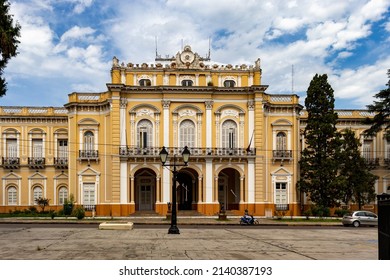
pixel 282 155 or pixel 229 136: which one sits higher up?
pixel 229 136

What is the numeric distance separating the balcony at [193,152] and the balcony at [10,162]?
1208cm

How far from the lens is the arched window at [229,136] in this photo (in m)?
42.0

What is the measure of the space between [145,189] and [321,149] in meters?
15.8

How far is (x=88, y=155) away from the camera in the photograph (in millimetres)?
42062

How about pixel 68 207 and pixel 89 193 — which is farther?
pixel 89 193

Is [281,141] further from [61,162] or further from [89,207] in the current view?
[61,162]

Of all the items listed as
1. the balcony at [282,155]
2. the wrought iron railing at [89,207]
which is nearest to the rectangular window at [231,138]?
the balcony at [282,155]

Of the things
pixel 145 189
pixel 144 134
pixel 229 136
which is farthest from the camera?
pixel 145 189

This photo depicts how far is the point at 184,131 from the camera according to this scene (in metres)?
41.7

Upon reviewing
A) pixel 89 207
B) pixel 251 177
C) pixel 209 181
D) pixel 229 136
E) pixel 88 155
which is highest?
pixel 229 136

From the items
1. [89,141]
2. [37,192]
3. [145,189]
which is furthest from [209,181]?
Answer: [37,192]

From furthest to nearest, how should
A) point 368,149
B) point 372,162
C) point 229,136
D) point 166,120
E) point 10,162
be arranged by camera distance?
1. point 368,149
2. point 372,162
3. point 10,162
4. point 229,136
5. point 166,120

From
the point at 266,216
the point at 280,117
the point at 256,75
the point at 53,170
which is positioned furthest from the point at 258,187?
the point at 53,170

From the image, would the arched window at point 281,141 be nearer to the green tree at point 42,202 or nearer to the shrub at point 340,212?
the shrub at point 340,212
